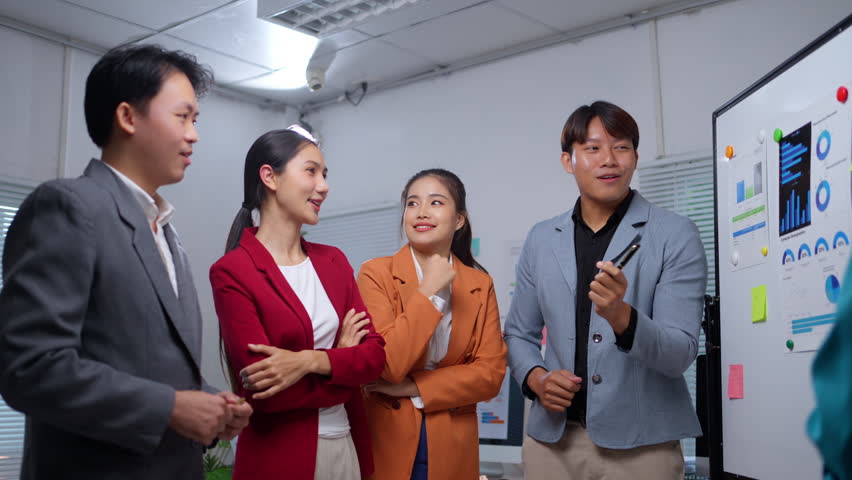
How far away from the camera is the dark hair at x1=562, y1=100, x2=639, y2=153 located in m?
2.22

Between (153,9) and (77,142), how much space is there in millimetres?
975

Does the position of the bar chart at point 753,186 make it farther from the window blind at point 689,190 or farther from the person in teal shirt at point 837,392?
the window blind at point 689,190

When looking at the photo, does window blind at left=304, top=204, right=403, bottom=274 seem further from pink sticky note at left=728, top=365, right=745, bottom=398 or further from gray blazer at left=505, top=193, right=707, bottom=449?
pink sticky note at left=728, top=365, right=745, bottom=398

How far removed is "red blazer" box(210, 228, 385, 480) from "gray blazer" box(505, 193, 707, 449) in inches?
21.1

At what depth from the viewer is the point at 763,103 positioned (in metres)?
2.14

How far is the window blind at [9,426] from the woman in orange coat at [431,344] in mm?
2793

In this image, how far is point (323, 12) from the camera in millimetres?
4246

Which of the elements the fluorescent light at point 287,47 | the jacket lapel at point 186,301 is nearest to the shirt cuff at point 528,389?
the jacket lapel at point 186,301

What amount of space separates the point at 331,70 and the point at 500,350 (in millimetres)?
3332

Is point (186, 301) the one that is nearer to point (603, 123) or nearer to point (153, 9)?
point (603, 123)

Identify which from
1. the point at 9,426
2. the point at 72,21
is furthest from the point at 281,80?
the point at 9,426

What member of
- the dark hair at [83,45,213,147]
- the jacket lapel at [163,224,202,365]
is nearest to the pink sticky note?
the jacket lapel at [163,224,202,365]

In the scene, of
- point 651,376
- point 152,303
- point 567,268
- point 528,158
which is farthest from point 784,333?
point 528,158

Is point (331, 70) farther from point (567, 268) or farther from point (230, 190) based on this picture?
point (567, 268)
